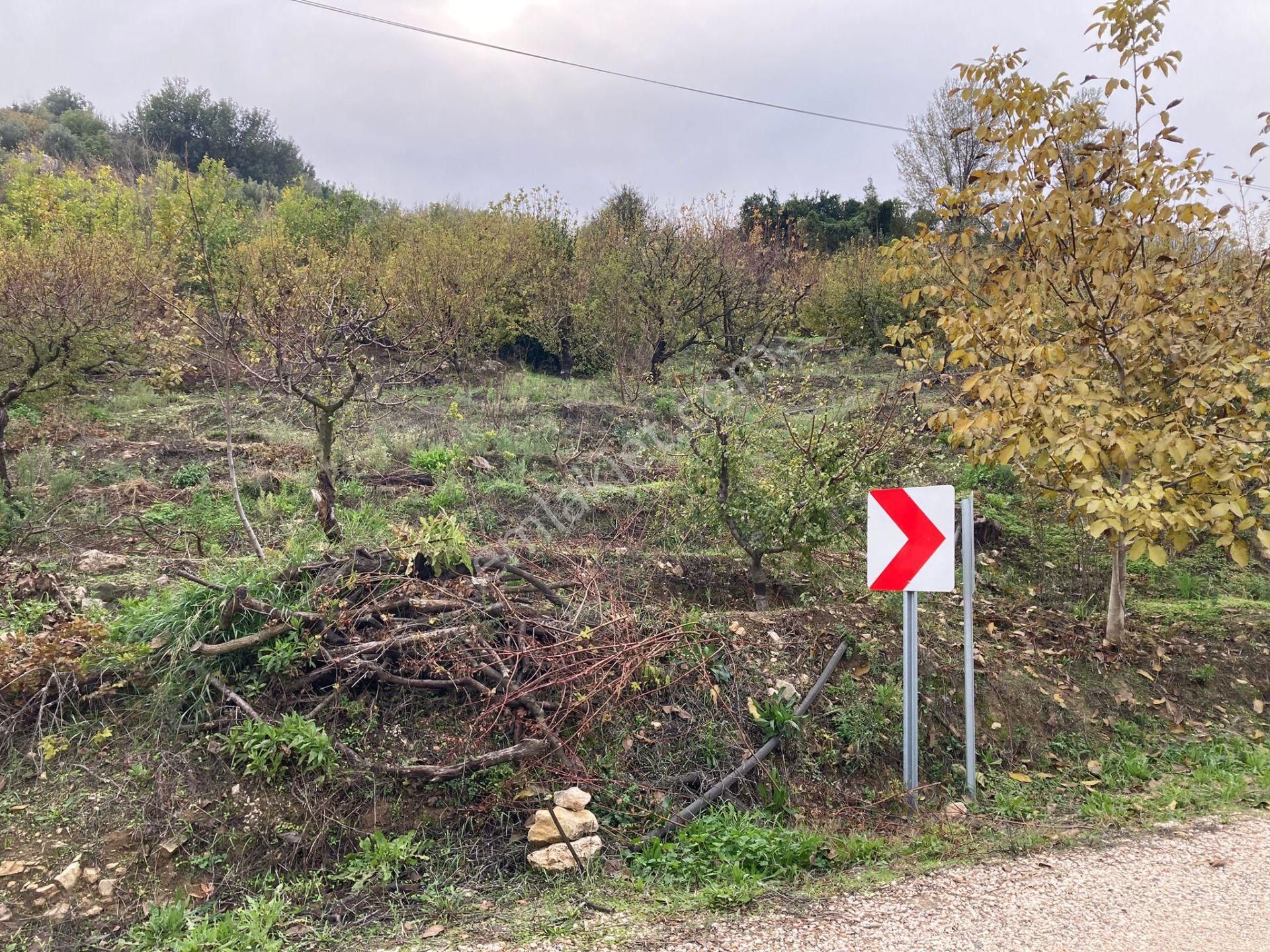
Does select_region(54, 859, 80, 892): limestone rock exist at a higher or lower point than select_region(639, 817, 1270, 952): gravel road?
lower

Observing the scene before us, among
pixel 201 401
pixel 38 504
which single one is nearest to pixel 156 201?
pixel 201 401

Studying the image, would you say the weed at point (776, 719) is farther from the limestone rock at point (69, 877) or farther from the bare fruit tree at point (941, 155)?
the bare fruit tree at point (941, 155)

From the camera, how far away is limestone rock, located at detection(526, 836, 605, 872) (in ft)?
12.8

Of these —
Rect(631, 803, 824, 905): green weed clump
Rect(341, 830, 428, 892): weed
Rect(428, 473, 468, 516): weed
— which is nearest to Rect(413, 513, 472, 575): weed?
Rect(341, 830, 428, 892): weed

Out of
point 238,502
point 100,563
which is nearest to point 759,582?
point 238,502

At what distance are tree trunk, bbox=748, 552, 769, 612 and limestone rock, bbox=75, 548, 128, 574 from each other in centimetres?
503

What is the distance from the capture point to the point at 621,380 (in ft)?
47.5

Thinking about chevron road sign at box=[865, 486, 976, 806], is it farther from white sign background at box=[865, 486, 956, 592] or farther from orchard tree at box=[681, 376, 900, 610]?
orchard tree at box=[681, 376, 900, 610]

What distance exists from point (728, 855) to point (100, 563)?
5480 mm

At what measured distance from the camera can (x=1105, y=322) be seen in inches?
219

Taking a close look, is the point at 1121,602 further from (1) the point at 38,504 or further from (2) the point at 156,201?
(2) the point at 156,201

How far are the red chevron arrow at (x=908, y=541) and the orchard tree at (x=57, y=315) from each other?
878 centimetres

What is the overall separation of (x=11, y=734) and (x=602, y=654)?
3.20 meters

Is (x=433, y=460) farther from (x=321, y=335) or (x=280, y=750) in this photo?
(x=280, y=750)
